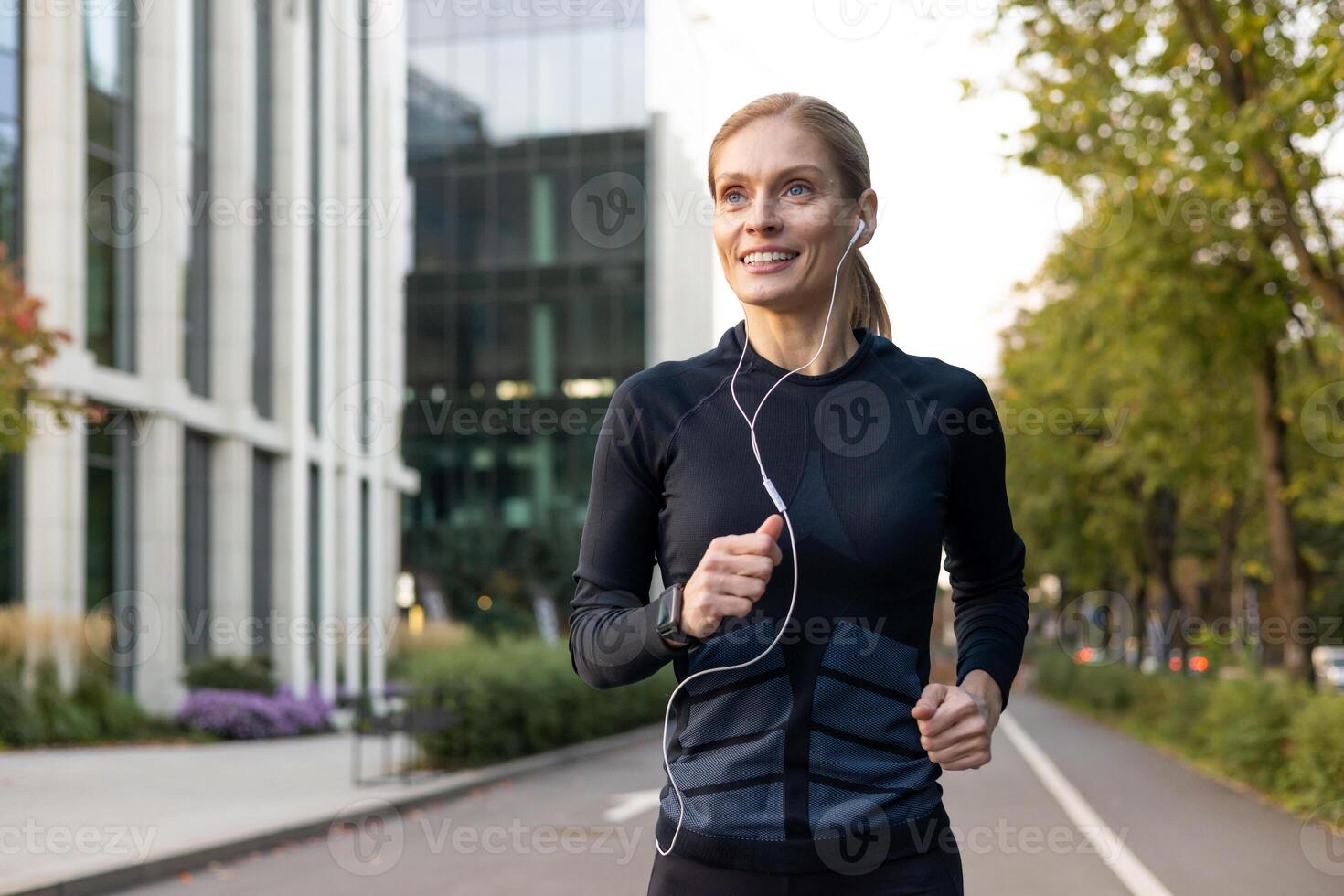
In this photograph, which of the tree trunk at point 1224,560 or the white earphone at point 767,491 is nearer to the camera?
the white earphone at point 767,491

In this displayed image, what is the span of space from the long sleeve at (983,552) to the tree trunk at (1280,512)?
17.3 metres

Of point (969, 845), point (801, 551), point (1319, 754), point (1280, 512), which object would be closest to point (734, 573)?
point (801, 551)

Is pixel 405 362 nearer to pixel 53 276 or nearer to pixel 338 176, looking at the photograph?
pixel 338 176

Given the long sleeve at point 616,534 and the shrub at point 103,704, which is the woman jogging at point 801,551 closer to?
the long sleeve at point 616,534

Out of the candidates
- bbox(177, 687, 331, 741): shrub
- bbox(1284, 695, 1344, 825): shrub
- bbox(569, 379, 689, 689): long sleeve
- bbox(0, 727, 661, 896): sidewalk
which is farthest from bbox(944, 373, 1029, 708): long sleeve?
bbox(177, 687, 331, 741): shrub

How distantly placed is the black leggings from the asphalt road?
24.3 ft

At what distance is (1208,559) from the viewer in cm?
4956

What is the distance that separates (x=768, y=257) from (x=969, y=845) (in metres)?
10.2

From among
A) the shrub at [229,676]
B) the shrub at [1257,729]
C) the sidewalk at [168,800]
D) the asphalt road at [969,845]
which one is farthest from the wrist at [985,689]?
the shrub at [229,676]

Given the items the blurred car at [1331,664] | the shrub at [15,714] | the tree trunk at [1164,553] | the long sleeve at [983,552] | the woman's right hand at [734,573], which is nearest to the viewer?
the woman's right hand at [734,573]

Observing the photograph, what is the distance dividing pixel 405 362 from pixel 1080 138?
1660 inches

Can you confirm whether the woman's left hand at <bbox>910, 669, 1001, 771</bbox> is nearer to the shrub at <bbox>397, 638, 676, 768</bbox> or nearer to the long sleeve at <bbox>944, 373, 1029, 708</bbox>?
the long sleeve at <bbox>944, 373, 1029, 708</bbox>

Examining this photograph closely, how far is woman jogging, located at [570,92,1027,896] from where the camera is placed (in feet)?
7.39

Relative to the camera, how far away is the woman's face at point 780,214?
2.40 meters
